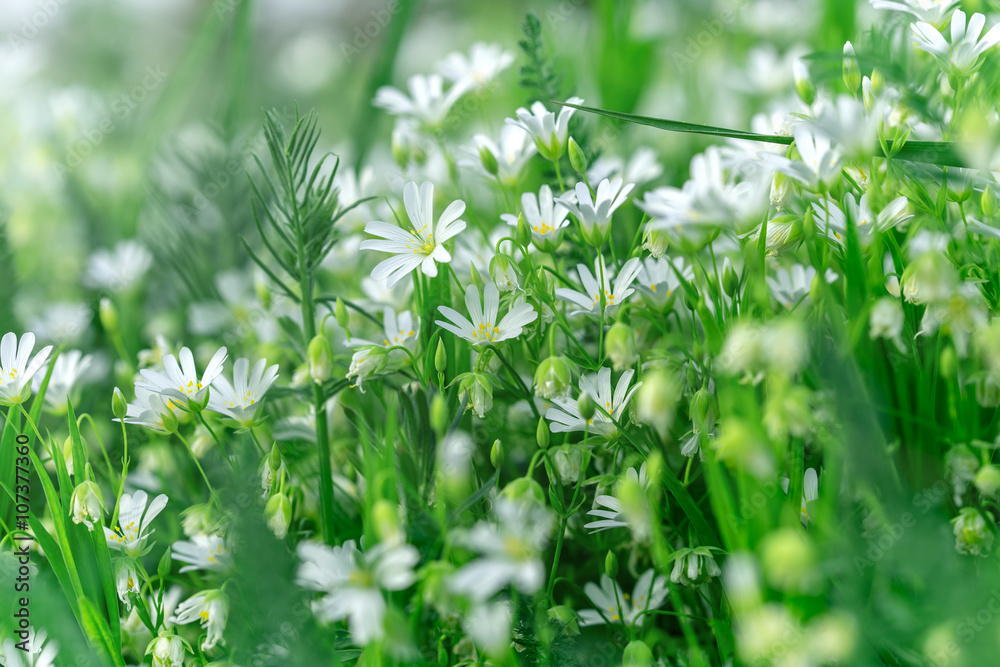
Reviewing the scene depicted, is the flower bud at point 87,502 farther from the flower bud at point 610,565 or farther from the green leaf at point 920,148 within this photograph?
the green leaf at point 920,148

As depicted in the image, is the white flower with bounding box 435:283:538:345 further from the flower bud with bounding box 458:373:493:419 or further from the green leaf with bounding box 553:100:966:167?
the green leaf with bounding box 553:100:966:167

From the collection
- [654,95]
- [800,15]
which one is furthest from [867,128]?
[800,15]

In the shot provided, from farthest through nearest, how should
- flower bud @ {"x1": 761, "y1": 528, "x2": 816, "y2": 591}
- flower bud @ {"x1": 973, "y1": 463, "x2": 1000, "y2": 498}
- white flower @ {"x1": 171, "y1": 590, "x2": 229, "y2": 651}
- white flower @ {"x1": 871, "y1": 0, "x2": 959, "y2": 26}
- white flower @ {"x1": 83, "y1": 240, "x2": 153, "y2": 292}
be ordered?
white flower @ {"x1": 83, "y1": 240, "x2": 153, "y2": 292}, white flower @ {"x1": 871, "y1": 0, "x2": 959, "y2": 26}, white flower @ {"x1": 171, "y1": 590, "x2": 229, "y2": 651}, flower bud @ {"x1": 973, "y1": 463, "x2": 1000, "y2": 498}, flower bud @ {"x1": 761, "y1": 528, "x2": 816, "y2": 591}

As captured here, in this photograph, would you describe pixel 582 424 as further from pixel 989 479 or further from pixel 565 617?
pixel 989 479

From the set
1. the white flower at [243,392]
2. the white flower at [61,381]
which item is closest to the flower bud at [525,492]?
the white flower at [243,392]

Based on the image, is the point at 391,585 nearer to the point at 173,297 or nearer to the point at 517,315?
the point at 517,315

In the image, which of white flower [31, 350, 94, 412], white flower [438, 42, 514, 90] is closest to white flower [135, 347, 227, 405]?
white flower [31, 350, 94, 412]
